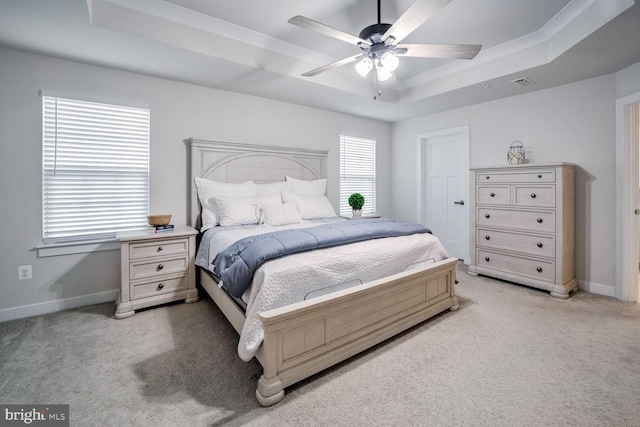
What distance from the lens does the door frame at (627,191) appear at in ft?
9.39

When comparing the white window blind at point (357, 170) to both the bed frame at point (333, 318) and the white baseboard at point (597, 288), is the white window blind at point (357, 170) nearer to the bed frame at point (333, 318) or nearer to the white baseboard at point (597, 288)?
the bed frame at point (333, 318)

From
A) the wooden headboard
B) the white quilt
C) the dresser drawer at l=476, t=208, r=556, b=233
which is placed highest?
the wooden headboard

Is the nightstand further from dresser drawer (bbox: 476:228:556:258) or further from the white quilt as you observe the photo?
dresser drawer (bbox: 476:228:556:258)

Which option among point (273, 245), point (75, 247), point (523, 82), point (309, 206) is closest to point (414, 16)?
point (273, 245)

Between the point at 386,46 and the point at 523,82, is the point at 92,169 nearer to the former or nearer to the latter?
the point at 386,46

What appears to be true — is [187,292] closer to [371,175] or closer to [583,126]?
[371,175]

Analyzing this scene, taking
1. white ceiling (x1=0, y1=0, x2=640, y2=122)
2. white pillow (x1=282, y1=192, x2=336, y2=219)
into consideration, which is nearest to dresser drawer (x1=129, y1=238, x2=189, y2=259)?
white pillow (x1=282, y1=192, x2=336, y2=219)

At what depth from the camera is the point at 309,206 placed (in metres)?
3.54

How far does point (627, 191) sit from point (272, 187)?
378 centimetres

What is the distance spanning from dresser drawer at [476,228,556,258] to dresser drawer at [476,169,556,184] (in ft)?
2.03

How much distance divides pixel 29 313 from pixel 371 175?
15.2ft

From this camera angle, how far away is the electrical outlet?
2.57 metres

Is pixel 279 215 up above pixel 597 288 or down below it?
above

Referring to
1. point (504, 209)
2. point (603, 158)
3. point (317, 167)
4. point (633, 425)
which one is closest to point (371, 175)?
point (317, 167)
